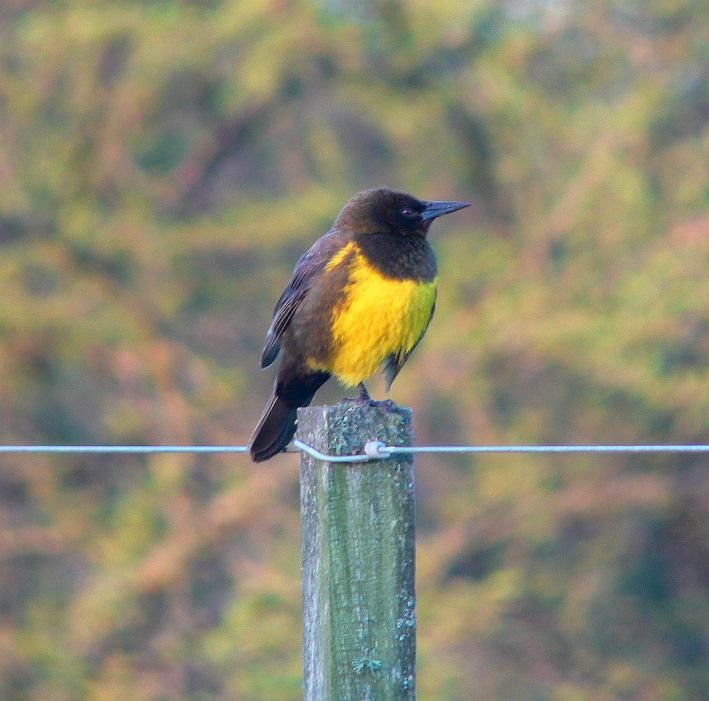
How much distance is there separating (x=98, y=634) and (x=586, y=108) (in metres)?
6.05

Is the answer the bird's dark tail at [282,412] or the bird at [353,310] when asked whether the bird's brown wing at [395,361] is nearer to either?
the bird at [353,310]

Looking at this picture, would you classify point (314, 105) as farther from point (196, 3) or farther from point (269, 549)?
point (269, 549)

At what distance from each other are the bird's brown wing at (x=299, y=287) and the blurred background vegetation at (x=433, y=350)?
5270mm

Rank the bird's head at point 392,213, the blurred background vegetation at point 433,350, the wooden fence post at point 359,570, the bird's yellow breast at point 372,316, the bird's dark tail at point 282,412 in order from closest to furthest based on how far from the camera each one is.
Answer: the wooden fence post at point 359,570, the bird's dark tail at point 282,412, the bird's yellow breast at point 372,316, the bird's head at point 392,213, the blurred background vegetation at point 433,350

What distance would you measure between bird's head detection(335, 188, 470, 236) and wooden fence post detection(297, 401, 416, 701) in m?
1.89

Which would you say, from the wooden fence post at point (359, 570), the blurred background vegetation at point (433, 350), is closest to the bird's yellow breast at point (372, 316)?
the wooden fence post at point (359, 570)

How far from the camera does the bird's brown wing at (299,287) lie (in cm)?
445

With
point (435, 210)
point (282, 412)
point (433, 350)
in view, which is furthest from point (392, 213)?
point (433, 350)

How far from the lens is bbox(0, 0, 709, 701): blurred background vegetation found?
10211mm

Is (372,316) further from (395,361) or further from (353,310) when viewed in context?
(395,361)

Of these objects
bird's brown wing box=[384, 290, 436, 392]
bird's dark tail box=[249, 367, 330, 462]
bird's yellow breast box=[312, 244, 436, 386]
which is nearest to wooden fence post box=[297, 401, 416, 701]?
bird's dark tail box=[249, 367, 330, 462]

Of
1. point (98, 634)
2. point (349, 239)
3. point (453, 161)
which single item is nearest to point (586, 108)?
point (453, 161)

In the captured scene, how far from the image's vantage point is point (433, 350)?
10656 mm

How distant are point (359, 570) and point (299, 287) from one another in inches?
74.1
